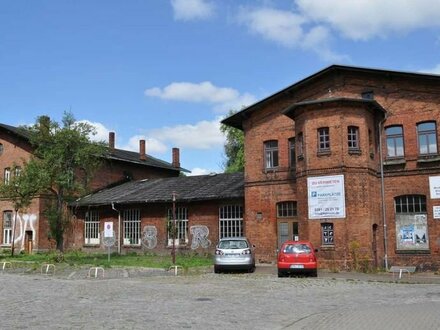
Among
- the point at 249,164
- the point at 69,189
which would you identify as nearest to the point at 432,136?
the point at 249,164

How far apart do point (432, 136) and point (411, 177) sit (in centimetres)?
211

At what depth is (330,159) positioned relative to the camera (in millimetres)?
23328

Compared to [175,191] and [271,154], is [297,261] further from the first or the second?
[175,191]

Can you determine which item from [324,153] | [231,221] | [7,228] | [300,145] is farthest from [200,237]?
[7,228]

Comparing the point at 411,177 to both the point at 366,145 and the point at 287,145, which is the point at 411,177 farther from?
the point at 287,145

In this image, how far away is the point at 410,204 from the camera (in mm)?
23734

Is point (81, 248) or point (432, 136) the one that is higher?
point (432, 136)

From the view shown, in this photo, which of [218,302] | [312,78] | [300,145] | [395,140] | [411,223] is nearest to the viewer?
[218,302]

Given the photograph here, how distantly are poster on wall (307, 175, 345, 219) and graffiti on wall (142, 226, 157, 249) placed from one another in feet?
42.9

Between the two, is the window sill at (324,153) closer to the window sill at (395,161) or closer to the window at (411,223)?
the window sill at (395,161)

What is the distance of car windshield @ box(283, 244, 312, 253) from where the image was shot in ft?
66.6

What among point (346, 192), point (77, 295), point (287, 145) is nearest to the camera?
point (77, 295)

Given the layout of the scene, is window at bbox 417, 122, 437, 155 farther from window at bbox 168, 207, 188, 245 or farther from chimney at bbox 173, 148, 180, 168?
chimney at bbox 173, 148, 180, 168

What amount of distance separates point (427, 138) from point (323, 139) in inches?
188
